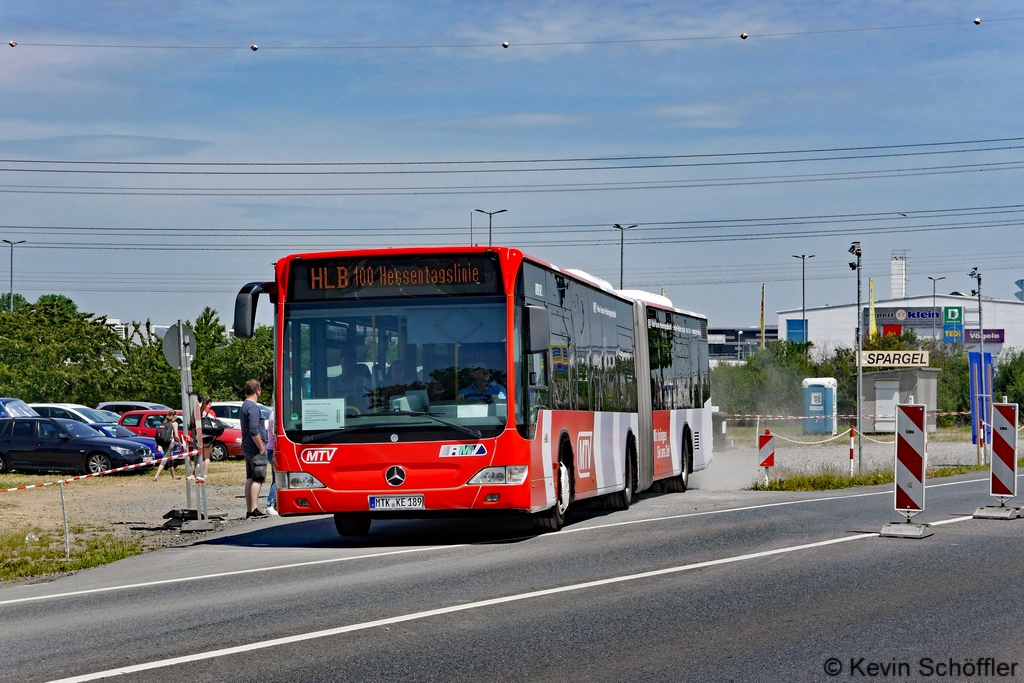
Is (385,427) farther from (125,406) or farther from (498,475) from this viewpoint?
(125,406)

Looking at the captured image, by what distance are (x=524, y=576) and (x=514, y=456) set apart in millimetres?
2854

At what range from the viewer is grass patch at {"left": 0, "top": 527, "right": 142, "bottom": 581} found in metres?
14.2

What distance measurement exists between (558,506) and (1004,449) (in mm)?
5571

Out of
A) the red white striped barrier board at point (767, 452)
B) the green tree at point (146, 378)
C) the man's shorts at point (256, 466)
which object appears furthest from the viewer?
the green tree at point (146, 378)

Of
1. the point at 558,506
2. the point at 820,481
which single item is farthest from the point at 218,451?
the point at 558,506

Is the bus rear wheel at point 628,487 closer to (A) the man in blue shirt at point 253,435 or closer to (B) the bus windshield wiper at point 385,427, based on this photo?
(A) the man in blue shirt at point 253,435

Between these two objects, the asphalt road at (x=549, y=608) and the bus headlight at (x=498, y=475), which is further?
the bus headlight at (x=498, y=475)

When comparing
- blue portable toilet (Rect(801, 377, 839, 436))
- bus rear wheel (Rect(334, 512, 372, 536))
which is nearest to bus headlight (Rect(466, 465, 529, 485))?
bus rear wheel (Rect(334, 512, 372, 536))

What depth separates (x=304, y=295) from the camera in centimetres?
1452

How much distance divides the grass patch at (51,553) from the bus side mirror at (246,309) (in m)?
3.09

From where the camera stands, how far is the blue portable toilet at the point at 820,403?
55.7m

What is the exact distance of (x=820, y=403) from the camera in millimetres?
55969

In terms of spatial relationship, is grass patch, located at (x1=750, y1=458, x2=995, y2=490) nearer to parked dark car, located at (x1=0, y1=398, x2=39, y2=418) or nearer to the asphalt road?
the asphalt road

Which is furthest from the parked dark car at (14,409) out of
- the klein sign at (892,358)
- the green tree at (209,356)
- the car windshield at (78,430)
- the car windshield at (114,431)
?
the klein sign at (892,358)
